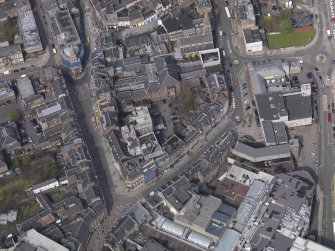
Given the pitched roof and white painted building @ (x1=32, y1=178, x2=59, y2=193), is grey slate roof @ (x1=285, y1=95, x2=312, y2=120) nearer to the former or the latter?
the pitched roof

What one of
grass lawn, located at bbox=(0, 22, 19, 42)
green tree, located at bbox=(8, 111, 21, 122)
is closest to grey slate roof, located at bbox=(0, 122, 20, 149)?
green tree, located at bbox=(8, 111, 21, 122)

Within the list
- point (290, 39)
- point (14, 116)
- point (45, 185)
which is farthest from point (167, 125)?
point (290, 39)

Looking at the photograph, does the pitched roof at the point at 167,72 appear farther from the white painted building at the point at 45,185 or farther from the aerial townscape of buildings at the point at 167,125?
the white painted building at the point at 45,185

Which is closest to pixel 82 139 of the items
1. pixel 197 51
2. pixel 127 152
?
pixel 127 152

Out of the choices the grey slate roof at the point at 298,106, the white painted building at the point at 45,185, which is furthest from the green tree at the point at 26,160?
the grey slate roof at the point at 298,106

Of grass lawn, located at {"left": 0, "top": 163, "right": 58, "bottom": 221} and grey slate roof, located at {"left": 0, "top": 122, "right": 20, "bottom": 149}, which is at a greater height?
grey slate roof, located at {"left": 0, "top": 122, "right": 20, "bottom": 149}

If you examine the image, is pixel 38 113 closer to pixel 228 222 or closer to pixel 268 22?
pixel 228 222
